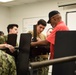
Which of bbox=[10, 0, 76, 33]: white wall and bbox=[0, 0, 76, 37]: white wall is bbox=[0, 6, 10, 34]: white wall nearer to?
bbox=[0, 0, 76, 37]: white wall

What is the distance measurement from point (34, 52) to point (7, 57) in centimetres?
36

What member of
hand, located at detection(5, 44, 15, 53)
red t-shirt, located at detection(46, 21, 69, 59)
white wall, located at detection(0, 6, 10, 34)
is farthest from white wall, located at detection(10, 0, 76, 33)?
hand, located at detection(5, 44, 15, 53)

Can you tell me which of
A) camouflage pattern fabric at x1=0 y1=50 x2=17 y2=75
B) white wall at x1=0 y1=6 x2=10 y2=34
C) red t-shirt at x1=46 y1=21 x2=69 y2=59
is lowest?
camouflage pattern fabric at x1=0 y1=50 x2=17 y2=75

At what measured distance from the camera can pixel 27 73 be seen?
1.50 m

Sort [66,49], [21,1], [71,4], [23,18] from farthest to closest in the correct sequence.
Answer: [23,18]
[21,1]
[71,4]
[66,49]

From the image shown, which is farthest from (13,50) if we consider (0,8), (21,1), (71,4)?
(0,8)

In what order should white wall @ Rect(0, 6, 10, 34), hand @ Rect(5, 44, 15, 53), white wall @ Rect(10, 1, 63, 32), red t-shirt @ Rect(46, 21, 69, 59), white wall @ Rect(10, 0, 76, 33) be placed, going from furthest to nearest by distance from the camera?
white wall @ Rect(0, 6, 10, 34)
white wall @ Rect(10, 1, 63, 32)
white wall @ Rect(10, 0, 76, 33)
red t-shirt @ Rect(46, 21, 69, 59)
hand @ Rect(5, 44, 15, 53)

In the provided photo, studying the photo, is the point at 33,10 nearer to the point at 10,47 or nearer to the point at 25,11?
the point at 25,11

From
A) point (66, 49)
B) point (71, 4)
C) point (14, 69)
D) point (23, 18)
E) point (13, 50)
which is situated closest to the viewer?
point (66, 49)

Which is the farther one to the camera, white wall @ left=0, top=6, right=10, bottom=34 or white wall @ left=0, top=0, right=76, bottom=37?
white wall @ left=0, top=6, right=10, bottom=34

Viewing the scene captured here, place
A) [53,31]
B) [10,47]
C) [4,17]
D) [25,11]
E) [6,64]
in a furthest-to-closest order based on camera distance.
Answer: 1. [4,17]
2. [25,11]
3. [53,31]
4. [10,47]
5. [6,64]

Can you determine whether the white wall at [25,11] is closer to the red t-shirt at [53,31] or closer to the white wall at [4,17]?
the white wall at [4,17]

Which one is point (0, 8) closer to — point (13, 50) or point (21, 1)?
point (21, 1)

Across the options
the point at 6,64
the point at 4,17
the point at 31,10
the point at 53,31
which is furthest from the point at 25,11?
the point at 6,64
